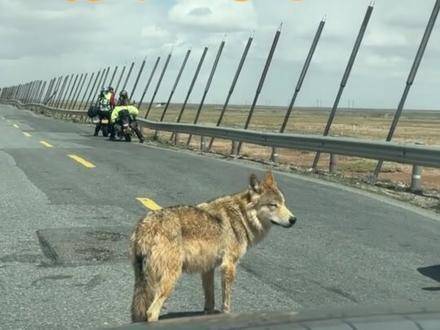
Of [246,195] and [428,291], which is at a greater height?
[246,195]

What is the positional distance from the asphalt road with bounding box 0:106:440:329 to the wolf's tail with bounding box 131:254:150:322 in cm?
75

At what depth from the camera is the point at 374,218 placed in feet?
31.0

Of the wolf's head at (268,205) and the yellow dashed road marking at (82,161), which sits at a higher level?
the wolf's head at (268,205)

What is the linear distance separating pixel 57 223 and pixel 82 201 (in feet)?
5.77

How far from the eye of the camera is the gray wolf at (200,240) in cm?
411

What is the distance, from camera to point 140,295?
411cm

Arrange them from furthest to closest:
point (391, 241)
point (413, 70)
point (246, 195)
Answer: point (413, 70), point (391, 241), point (246, 195)

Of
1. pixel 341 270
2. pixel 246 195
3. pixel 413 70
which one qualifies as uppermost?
pixel 413 70

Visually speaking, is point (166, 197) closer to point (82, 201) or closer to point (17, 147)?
point (82, 201)

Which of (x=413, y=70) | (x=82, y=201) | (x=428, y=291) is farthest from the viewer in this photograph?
(x=413, y=70)

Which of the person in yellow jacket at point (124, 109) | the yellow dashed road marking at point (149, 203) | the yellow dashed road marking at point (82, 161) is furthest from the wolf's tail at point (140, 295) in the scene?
the person in yellow jacket at point (124, 109)

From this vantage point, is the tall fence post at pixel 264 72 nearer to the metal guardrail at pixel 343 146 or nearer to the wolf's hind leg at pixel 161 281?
the metal guardrail at pixel 343 146

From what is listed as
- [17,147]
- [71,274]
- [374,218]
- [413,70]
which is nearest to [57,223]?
[71,274]

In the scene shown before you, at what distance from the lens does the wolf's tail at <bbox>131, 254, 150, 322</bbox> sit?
4.08 m
